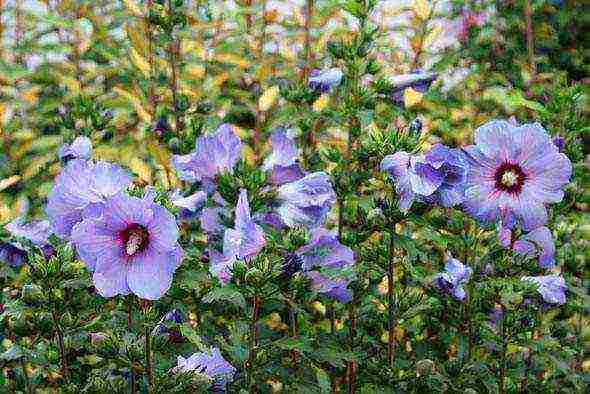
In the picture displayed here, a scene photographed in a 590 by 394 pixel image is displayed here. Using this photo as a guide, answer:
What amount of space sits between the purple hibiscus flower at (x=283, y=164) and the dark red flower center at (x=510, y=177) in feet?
1.21

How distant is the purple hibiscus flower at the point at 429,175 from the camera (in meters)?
1.54

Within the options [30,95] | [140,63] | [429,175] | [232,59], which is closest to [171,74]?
A: [140,63]

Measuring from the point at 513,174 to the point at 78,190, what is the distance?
0.78 meters

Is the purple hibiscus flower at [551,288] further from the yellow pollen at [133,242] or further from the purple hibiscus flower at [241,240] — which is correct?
the yellow pollen at [133,242]

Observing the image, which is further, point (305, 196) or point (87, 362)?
point (87, 362)

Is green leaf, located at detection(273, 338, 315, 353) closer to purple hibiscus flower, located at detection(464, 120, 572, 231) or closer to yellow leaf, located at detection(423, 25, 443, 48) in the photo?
purple hibiscus flower, located at detection(464, 120, 572, 231)

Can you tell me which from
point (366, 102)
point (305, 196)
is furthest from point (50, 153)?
point (305, 196)

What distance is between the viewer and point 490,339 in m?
1.94

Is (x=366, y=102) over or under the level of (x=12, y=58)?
over

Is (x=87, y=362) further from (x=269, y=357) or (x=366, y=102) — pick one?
(x=366, y=102)

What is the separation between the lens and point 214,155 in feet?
5.48

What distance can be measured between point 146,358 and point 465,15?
321 cm

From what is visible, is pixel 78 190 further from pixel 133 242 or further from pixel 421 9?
pixel 421 9

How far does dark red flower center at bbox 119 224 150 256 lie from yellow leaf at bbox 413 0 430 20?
6.12 ft
